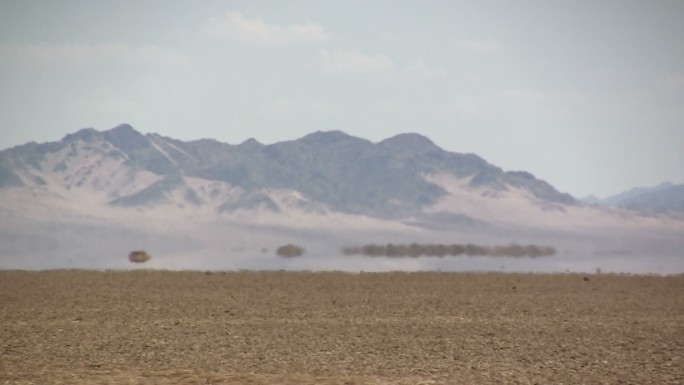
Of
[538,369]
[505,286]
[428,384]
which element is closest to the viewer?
[428,384]

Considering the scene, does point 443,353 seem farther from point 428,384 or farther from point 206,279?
point 206,279

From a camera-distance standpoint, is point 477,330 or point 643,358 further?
point 477,330

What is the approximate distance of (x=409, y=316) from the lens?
2589 centimetres

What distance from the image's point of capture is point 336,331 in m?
22.8

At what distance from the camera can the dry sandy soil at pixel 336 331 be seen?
1736 centimetres

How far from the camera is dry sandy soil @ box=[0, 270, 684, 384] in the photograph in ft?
57.0

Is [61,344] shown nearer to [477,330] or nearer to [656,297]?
[477,330]

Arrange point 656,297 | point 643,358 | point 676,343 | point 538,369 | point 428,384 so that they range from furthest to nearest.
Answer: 1. point 656,297
2. point 676,343
3. point 643,358
4. point 538,369
5. point 428,384

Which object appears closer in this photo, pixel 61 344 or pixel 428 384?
pixel 428 384

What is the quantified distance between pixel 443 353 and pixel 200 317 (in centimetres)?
967

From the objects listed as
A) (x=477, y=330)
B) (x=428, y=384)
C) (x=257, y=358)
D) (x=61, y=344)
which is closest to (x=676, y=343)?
(x=477, y=330)

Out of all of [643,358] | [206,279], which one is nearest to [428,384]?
[643,358]

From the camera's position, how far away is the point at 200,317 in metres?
25.3

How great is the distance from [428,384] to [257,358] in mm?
4991
